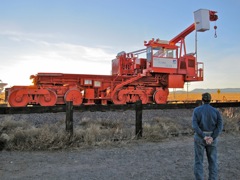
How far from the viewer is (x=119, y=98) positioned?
17031 mm

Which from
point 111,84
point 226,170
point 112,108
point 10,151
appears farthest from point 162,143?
point 111,84

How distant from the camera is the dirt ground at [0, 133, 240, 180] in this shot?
471 cm

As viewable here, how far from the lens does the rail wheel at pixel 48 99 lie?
14.9m

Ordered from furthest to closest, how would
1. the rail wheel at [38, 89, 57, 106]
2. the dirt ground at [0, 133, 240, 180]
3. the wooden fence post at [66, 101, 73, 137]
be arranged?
the rail wheel at [38, 89, 57, 106]
the wooden fence post at [66, 101, 73, 137]
the dirt ground at [0, 133, 240, 180]

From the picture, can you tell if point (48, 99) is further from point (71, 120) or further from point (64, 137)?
point (64, 137)

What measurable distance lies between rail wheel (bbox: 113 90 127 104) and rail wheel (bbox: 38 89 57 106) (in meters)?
3.88

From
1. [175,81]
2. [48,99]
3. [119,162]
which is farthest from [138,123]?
[175,81]

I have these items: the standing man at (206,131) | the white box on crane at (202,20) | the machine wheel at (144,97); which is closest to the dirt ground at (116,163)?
the standing man at (206,131)

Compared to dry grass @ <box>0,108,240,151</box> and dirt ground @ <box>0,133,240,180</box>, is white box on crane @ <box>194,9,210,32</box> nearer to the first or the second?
dry grass @ <box>0,108,240,151</box>

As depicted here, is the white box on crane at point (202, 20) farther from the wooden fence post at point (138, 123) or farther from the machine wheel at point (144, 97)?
the wooden fence post at point (138, 123)

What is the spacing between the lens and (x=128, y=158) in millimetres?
5887

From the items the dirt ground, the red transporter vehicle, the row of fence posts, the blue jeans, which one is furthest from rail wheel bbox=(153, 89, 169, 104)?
the blue jeans

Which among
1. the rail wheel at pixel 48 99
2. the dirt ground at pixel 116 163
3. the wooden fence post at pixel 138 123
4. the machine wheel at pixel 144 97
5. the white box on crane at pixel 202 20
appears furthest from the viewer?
the machine wheel at pixel 144 97

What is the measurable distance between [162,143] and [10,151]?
3.99 m
